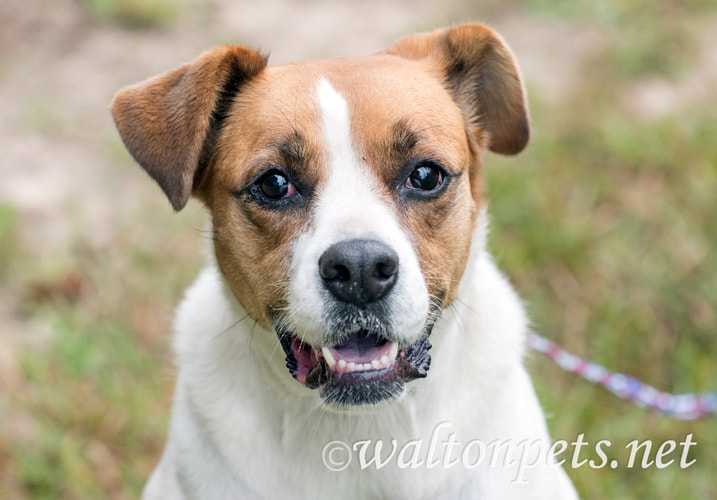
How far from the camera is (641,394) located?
4.74 meters

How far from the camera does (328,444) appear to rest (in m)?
3.31

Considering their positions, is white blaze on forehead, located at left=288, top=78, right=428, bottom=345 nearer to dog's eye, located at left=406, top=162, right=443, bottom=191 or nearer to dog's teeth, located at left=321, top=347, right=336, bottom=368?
dog's teeth, located at left=321, top=347, right=336, bottom=368

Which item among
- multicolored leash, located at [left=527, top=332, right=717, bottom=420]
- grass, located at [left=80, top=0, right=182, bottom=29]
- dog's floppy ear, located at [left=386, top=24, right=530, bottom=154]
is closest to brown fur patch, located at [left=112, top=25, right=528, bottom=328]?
dog's floppy ear, located at [left=386, top=24, right=530, bottom=154]

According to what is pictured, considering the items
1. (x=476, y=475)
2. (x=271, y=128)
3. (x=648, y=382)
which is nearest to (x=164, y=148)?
(x=271, y=128)

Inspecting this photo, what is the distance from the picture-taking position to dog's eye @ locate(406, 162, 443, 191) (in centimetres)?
316

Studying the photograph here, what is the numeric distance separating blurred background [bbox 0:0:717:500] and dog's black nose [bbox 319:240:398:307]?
2145mm

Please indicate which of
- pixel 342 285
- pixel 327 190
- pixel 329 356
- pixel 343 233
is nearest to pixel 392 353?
pixel 329 356

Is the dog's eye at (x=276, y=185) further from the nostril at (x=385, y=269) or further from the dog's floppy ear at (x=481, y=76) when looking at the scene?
the dog's floppy ear at (x=481, y=76)

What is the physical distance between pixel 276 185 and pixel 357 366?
730 millimetres

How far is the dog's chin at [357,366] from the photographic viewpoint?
116 inches

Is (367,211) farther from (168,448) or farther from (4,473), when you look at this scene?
(4,473)

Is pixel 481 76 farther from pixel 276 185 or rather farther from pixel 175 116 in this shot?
pixel 175 116

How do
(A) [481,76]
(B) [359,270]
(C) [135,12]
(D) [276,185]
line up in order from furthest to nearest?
1. (C) [135,12]
2. (A) [481,76]
3. (D) [276,185]
4. (B) [359,270]

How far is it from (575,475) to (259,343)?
79.4 inches
